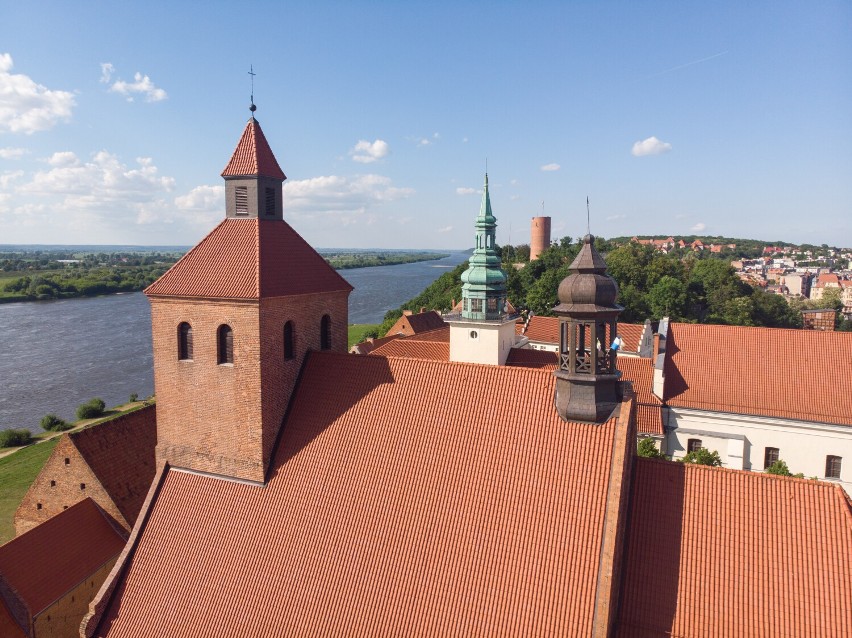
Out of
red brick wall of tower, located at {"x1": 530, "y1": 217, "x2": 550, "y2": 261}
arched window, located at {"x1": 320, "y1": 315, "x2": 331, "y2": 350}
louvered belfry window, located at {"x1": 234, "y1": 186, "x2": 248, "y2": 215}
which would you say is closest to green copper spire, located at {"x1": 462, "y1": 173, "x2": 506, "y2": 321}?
arched window, located at {"x1": 320, "y1": 315, "x2": 331, "y2": 350}

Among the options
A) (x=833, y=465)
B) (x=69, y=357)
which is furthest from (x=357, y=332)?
(x=833, y=465)

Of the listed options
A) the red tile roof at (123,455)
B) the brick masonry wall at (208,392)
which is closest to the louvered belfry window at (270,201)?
the brick masonry wall at (208,392)

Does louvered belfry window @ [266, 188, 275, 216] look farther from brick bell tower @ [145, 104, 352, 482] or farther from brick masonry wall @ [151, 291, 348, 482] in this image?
brick masonry wall @ [151, 291, 348, 482]

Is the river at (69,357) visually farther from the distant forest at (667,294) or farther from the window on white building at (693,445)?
the window on white building at (693,445)

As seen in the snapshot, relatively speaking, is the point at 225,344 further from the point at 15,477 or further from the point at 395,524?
the point at 15,477

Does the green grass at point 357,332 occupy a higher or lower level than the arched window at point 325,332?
lower

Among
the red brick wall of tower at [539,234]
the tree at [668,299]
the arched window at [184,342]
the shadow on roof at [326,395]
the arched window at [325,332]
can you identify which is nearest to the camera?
the shadow on roof at [326,395]

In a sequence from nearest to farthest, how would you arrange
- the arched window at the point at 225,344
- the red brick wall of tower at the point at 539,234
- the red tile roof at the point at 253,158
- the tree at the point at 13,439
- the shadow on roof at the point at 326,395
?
the shadow on roof at the point at 326,395, the arched window at the point at 225,344, the red tile roof at the point at 253,158, the tree at the point at 13,439, the red brick wall of tower at the point at 539,234

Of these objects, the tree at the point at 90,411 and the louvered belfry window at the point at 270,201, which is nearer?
the louvered belfry window at the point at 270,201
